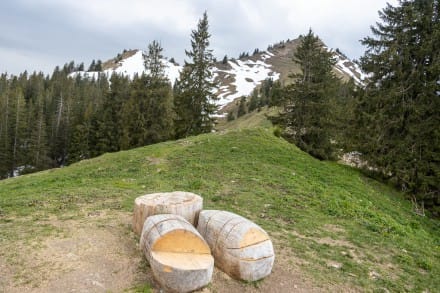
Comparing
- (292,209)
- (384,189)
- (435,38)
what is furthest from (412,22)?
(292,209)

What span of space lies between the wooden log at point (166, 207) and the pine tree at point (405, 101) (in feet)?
50.0

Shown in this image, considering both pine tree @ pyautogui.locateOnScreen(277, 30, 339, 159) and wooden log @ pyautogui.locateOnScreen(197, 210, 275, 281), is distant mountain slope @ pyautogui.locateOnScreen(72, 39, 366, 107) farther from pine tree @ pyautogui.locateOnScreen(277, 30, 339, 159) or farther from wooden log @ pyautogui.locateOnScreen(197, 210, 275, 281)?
wooden log @ pyautogui.locateOnScreen(197, 210, 275, 281)

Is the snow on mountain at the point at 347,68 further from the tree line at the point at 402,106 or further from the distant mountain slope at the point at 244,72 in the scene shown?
the tree line at the point at 402,106

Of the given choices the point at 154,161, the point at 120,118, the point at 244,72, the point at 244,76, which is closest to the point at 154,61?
the point at 120,118

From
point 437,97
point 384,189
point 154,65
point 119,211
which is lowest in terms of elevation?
point 384,189

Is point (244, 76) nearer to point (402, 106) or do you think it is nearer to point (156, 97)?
point (156, 97)

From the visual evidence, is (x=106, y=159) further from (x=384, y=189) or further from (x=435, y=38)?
(x=435, y=38)

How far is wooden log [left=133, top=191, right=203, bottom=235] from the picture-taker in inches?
260

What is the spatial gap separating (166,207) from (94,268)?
183 centimetres

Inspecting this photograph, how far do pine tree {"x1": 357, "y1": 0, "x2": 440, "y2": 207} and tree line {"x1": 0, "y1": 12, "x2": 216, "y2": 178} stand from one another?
16.9 metres

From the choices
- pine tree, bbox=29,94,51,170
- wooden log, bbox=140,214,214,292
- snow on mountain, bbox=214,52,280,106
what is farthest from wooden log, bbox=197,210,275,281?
snow on mountain, bbox=214,52,280,106

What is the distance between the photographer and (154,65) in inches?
1289

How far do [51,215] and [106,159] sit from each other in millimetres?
10510

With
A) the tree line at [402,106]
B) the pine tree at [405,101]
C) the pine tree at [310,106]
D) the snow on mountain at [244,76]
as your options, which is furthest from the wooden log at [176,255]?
the snow on mountain at [244,76]
